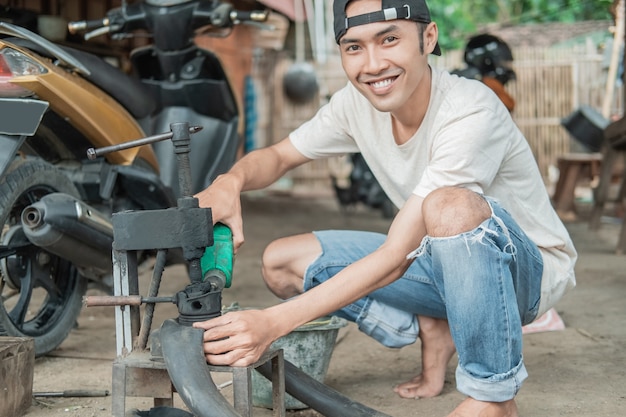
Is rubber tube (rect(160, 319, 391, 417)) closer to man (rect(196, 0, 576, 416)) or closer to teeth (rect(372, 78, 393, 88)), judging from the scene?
man (rect(196, 0, 576, 416))

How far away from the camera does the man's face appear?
Answer: 219 centimetres

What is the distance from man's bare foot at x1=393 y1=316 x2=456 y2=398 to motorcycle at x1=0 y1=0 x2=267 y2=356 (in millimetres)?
1001

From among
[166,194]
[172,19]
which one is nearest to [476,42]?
[172,19]

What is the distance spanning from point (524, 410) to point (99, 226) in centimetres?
153

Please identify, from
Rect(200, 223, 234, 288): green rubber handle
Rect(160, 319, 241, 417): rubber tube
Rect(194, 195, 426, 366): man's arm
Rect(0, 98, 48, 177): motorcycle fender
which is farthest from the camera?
Rect(0, 98, 48, 177): motorcycle fender

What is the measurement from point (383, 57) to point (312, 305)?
695 mm

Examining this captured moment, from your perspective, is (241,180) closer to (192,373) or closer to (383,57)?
(383,57)

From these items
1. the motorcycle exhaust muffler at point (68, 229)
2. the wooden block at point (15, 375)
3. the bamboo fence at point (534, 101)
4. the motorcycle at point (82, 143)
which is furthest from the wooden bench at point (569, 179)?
the wooden block at point (15, 375)

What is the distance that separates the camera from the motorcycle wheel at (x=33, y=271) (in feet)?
9.13

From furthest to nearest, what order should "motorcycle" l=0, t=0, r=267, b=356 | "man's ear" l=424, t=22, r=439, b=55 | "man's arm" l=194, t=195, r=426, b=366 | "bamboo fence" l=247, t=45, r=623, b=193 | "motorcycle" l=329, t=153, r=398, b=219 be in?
1. "bamboo fence" l=247, t=45, r=623, b=193
2. "motorcycle" l=329, t=153, r=398, b=219
3. "motorcycle" l=0, t=0, r=267, b=356
4. "man's ear" l=424, t=22, r=439, b=55
5. "man's arm" l=194, t=195, r=426, b=366

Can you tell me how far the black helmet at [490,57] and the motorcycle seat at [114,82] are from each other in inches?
123

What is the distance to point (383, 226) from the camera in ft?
26.5

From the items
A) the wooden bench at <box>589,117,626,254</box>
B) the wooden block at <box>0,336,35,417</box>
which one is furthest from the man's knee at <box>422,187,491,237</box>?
the wooden bench at <box>589,117,626,254</box>

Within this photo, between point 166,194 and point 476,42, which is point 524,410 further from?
point 476,42
